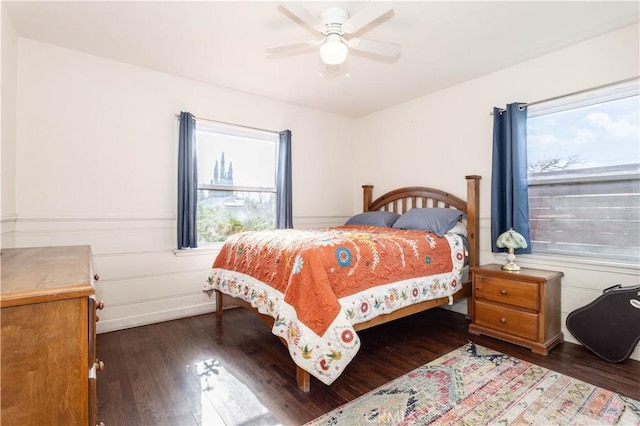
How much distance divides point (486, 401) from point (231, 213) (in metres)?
3.01

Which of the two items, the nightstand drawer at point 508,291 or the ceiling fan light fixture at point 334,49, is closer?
the ceiling fan light fixture at point 334,49

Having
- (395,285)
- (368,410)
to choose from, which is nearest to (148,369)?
(368,410)

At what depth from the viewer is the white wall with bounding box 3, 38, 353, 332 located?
2678mm

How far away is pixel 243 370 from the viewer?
2217 mm

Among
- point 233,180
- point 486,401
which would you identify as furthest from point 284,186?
point 486,401

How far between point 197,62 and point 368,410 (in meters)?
3.20

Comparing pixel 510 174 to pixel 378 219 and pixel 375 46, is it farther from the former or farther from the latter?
pixel 375 46

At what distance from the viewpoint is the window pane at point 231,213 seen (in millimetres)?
3596

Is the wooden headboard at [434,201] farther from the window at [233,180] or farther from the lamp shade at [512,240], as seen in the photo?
the window at [233,180]

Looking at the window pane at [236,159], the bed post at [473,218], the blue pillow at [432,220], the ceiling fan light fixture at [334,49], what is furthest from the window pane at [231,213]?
the bed post at [473,218]

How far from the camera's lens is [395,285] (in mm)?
2396

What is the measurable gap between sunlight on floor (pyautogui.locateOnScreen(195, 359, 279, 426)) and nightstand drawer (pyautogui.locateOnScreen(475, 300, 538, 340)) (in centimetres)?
205

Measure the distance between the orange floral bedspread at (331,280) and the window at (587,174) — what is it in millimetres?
846

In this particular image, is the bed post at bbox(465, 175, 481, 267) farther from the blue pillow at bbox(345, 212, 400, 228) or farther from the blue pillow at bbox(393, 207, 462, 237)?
the blue pillow at bbox(345, 212, 400, 228)
